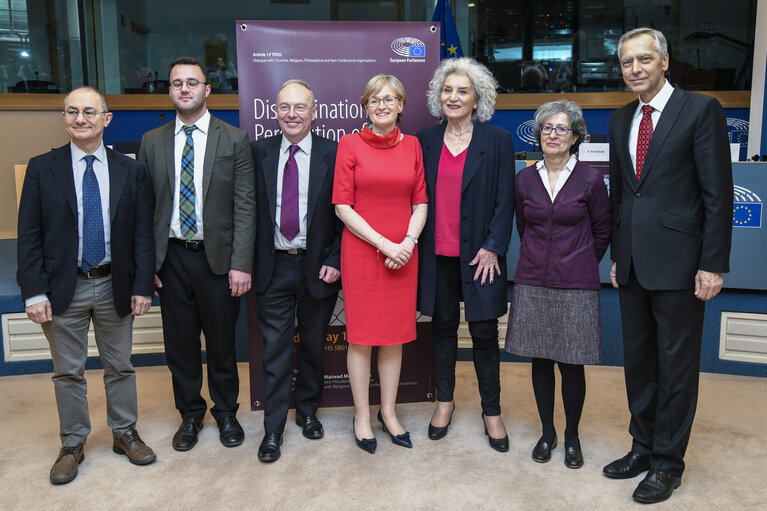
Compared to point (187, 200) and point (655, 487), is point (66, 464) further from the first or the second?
point (655, 487)

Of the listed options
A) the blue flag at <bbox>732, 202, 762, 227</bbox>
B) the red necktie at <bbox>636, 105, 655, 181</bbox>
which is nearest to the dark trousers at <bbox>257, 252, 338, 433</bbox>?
the red necktie at <bbox>636, 105, 655, 181</bbox>

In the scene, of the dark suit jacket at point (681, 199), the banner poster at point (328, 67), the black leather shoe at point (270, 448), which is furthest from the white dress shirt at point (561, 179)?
the black leather shoe at point (270, 448)

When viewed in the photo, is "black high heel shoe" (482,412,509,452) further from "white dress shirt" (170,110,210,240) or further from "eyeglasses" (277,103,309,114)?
"eyeglasses" (277,103,309,114)

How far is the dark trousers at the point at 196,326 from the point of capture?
2.89 metres

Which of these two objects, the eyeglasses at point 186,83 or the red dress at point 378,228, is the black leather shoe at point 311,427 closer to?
the red dress at point 378,228

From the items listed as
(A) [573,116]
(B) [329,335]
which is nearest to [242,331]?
(B) [329,335]

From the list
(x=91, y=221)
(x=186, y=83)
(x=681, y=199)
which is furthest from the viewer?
(x=186, y=83)

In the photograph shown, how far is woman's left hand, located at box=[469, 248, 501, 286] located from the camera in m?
2.86

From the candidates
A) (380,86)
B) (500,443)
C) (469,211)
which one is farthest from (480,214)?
(500,443)

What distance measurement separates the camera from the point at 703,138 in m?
2.36

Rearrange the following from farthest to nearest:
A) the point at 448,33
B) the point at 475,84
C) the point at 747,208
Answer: the point at 448,33 → the point at 747,208 → the point at 475,84

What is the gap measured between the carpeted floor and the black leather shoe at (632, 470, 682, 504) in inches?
1.5

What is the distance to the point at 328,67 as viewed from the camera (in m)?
3.27

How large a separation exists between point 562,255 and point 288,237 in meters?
1.25
